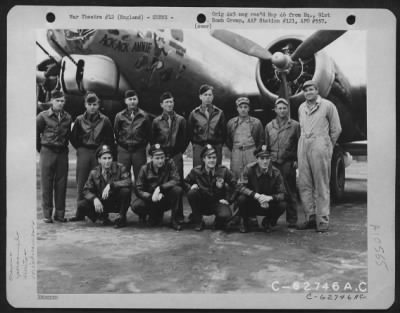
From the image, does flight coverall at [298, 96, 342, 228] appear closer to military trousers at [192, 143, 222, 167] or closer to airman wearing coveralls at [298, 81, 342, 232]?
airman wearing coveralls at [298, 81, 342, 232]

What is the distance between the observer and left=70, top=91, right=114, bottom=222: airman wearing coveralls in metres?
2.38

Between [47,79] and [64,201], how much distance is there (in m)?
0.71

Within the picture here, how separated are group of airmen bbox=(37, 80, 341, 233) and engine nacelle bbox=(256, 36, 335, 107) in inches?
2.5

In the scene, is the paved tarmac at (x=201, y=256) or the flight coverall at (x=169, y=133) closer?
the paved tarmac at (x=201, y=256)

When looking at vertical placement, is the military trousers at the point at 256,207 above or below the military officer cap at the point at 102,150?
below

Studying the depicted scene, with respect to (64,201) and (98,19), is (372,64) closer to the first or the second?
(98,19)

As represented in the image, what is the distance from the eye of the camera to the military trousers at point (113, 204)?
2.37m

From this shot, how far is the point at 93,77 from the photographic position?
2510 millimetres

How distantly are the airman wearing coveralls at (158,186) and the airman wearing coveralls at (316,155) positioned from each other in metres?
0.73

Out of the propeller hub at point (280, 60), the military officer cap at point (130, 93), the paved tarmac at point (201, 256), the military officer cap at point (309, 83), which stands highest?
the propeller hub at point (280, 60)

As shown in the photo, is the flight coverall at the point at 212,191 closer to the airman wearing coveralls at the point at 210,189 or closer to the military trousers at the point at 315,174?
the airman wearing coveralls at the point at 210,189

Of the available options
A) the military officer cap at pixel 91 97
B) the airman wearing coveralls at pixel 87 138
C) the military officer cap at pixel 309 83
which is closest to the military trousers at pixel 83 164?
the airman wearing coveralls at pixel 87 138

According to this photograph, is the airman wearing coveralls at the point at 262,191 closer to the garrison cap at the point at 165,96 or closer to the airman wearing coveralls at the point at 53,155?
the garrison cap at the point at 165,96

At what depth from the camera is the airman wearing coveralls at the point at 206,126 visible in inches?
94.8
